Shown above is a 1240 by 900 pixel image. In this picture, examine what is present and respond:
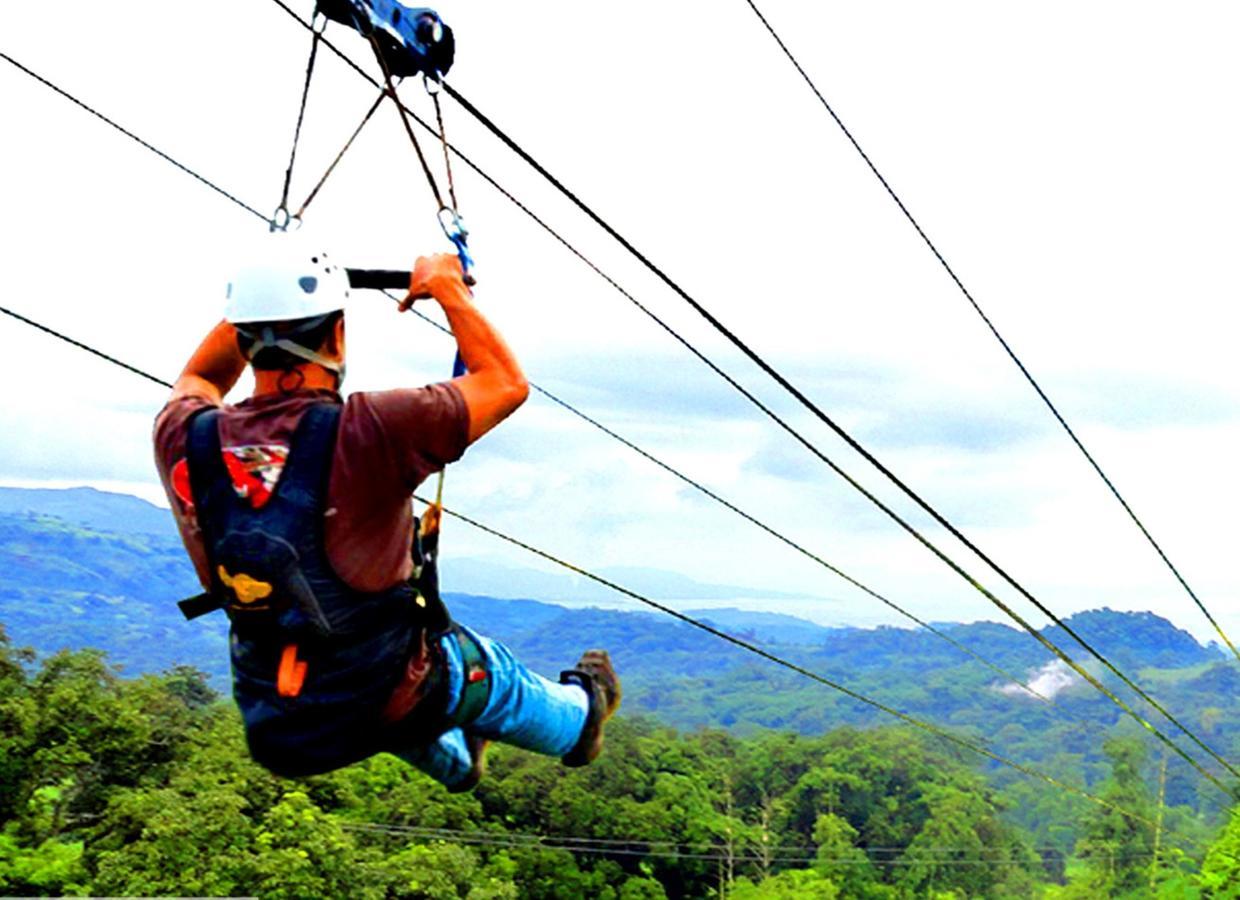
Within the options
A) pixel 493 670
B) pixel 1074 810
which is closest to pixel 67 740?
pixel 493 670

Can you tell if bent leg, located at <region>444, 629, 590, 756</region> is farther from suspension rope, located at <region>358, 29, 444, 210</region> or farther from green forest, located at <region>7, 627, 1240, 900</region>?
green forest, located at <region>7, 627, 1240, 900</region>

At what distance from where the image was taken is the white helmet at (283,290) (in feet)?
7.11

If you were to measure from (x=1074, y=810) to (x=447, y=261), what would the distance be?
103m

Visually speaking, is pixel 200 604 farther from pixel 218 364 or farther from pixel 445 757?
pixel 445 757

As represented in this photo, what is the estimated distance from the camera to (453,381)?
2.16 m

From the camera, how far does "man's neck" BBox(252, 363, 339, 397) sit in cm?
222

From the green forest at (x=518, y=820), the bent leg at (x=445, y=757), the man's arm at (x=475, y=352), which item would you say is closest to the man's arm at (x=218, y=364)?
the man's arm at (x=475, y=352)

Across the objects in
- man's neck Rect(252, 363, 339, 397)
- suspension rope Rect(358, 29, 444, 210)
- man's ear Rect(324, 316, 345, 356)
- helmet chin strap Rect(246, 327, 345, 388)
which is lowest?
man's neck Rect(252, 363, 339, 397)

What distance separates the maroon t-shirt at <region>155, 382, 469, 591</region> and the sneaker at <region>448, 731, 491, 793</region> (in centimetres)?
60

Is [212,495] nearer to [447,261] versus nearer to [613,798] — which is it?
[447,261]

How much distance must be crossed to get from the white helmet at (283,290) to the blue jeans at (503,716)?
2.27ft

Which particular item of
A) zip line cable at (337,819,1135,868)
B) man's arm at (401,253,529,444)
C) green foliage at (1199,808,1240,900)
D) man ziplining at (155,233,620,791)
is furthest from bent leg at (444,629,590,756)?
green foliage at (1199,808,1240,900)

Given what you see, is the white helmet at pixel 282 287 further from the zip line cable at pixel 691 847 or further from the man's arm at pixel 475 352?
the zip line cable at pixel 691 847

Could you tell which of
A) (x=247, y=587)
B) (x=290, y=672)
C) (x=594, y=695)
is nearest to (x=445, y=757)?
(x=594, y=695)
